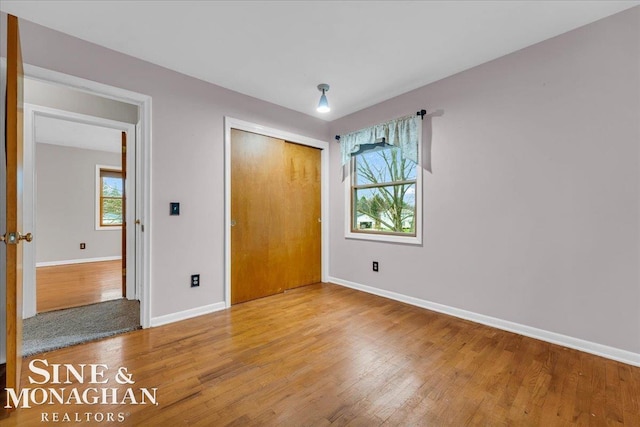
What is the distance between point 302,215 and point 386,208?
3.71 ft

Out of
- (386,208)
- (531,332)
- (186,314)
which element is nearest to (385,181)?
(386,208)

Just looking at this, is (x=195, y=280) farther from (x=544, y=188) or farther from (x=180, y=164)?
(x=544, y=188)

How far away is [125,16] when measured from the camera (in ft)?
6.33

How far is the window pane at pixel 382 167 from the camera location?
321 centimetres

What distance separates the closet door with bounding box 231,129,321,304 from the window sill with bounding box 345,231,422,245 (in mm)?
573

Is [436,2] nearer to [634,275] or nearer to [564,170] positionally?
[564,170]

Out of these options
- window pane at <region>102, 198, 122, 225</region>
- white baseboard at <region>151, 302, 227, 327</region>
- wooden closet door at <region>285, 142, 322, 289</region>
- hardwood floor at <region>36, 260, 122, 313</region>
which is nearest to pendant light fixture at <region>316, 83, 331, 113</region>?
wooden closet door at <region>285, 142, 322, 289</region>

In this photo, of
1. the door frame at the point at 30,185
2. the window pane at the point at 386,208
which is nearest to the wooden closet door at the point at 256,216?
the window pane at the point at 386,208

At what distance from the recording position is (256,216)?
129 inches

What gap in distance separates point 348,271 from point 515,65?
282cm

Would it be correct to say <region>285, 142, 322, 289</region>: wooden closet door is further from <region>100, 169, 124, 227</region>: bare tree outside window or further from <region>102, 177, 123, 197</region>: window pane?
<region>102, 177, 123, 197</region>: window pane

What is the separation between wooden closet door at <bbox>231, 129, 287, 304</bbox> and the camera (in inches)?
122

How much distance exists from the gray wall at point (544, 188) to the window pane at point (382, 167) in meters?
0.34

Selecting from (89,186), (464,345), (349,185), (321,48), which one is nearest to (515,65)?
(321,48)
